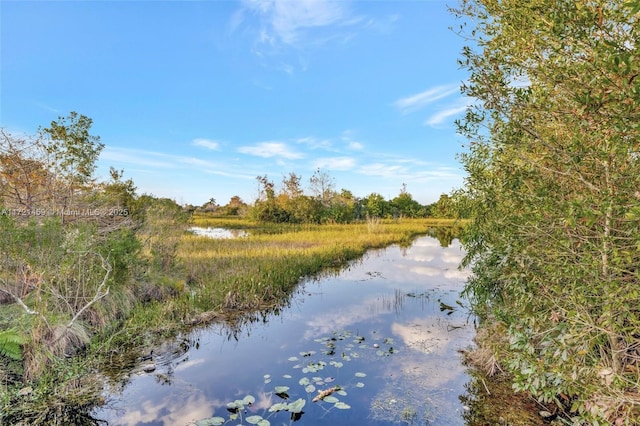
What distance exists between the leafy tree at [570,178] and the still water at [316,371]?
1551mm

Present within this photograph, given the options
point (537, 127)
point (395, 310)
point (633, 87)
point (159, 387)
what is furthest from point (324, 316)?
point (633, 87)

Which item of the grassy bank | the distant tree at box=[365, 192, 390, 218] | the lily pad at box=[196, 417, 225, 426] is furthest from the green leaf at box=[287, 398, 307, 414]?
the distant tree at box=[365, 192, 390, 218]

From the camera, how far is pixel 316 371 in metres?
5.14

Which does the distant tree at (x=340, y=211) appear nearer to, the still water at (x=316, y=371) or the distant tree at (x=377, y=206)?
the distant tree at (x=377, y=206)

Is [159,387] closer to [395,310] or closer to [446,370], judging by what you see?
[446,370]

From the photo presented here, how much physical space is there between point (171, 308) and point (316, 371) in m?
3.84

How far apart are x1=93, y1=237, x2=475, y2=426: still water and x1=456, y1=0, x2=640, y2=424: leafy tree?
1.55 metres

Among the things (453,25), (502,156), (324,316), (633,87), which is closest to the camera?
(633,87)

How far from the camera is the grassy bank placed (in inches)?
157

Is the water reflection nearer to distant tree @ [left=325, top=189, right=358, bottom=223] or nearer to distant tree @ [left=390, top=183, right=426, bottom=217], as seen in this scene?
distant tree @ [left=325, top=189, right=358, bottom=223]

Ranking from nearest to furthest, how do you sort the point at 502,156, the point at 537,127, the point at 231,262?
the point at 537,127
the point at 502,156
the point at 231,262

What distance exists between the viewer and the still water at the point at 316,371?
409cm

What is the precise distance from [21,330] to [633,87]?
6895mm

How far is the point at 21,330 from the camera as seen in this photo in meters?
4.63
